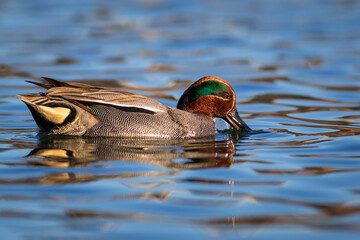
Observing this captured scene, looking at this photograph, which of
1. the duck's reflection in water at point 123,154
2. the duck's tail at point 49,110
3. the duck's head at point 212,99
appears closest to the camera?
the duck's reflection in water at point 123,154

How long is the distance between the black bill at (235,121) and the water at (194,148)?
23cm

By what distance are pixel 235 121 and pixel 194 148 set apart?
130cm

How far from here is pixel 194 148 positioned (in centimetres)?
698

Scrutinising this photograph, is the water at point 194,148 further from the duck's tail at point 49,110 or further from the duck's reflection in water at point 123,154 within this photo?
the duck's tail at point 49,110

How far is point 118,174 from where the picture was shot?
5641 millimetres

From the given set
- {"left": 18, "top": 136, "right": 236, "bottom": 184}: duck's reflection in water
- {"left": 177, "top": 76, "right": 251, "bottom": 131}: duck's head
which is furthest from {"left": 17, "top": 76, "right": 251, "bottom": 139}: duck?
{"left": 177, "top": 76, "right": 251, "bottom": 131}: duck's head

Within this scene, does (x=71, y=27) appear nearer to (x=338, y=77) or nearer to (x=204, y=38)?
(x=204, y=38)

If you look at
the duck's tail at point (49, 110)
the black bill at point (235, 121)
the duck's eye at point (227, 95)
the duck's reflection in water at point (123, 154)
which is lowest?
the duck's reflection in water at point (123, 154)

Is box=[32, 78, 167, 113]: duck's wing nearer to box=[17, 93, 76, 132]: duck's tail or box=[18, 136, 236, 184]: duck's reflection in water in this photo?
box=[17, 93, 76, 132]: duck's tail

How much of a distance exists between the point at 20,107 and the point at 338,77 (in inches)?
224

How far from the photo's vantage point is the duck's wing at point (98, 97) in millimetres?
7238

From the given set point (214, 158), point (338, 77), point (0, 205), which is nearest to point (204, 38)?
point (338, 77)

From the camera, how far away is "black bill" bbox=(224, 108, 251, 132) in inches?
319

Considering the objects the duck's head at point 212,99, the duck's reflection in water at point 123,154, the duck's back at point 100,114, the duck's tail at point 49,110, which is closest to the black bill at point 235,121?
the duck's head at point 212,99
